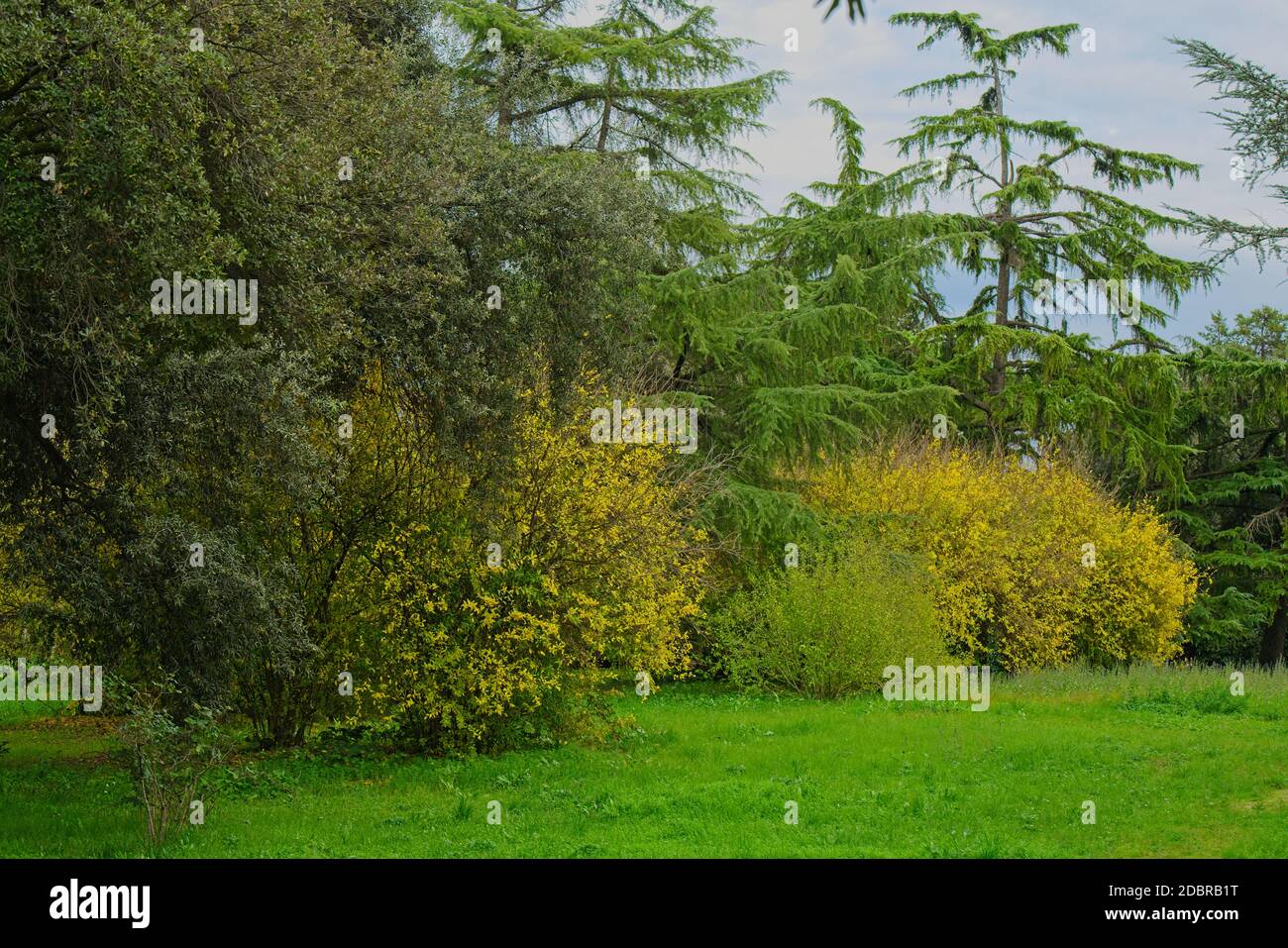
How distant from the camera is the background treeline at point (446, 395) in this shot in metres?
9.70

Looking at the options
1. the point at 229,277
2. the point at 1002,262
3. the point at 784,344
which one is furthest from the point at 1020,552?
the point at 229,277

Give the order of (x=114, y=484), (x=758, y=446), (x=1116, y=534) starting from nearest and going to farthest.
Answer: (x=114, y=484) → (x=758, y=446) → (x=1116, y=534)

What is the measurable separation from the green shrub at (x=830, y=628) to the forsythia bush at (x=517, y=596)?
5.61 meters

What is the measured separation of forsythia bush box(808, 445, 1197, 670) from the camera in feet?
82.2

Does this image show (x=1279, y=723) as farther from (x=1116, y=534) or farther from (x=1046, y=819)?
(x=1116, y=534)

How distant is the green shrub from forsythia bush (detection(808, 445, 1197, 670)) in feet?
8.03

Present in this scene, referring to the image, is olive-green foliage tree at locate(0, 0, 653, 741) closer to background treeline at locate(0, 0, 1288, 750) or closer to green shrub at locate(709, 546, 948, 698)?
background treeline at locate(0, 0, 1288, 750)

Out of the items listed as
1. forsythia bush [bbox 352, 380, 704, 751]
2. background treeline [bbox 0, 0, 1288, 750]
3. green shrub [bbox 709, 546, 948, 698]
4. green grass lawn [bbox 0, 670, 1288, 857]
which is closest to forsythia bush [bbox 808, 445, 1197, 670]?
background treeline [bbox 0, 0, 1288, 750]

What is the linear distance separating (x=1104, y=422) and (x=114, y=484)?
27706 mm

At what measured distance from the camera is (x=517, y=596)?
572 inches

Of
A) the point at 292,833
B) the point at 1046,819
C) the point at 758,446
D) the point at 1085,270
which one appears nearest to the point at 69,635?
the point at 292,833

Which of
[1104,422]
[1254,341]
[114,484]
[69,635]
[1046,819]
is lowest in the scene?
[1046,819]

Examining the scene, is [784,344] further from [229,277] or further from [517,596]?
[229,277]

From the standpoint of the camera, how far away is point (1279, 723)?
17094 mm
